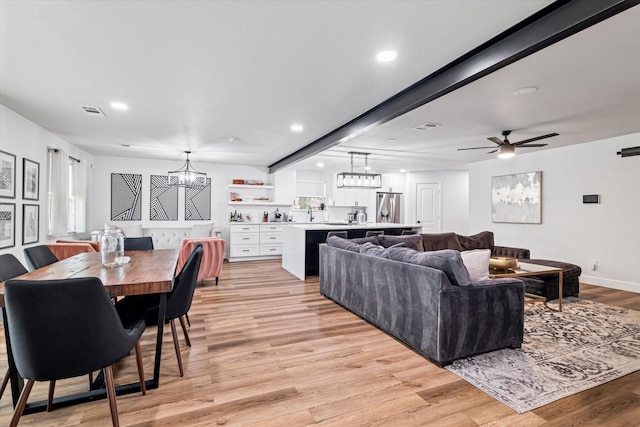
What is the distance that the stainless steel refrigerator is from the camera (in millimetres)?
9898

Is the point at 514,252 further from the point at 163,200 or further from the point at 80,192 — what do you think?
the point at 80,192

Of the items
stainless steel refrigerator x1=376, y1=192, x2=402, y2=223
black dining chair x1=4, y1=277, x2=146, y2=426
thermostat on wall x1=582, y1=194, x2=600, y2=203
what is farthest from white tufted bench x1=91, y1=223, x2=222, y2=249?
thermostat on wall x1=582, y1=194, x2=600, y2=203

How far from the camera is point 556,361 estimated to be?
2604 mm

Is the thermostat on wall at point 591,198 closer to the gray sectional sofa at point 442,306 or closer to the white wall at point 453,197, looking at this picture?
the white wall at point 453,197

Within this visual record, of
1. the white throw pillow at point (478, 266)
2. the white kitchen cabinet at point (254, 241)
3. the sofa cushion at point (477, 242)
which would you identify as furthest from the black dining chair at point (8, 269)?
the sofa cushion at point (477, 242)

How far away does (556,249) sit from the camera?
602 cm

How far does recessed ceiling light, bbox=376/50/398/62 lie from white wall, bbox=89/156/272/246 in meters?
6.17

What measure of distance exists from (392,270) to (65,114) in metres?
4.42

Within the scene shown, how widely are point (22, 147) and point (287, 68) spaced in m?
3.84

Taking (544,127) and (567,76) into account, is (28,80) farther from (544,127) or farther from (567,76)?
(544,127)

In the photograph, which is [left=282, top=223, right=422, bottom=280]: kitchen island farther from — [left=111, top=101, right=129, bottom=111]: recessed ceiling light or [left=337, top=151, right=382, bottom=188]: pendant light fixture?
[left=111, top=101, right=129, bottom=111]: recessed ceiling light


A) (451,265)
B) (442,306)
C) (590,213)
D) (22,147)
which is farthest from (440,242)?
(22,147)

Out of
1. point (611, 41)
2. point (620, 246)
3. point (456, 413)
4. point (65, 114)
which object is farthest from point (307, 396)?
point (620, 246)

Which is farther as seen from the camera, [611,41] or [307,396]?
[611,41]
